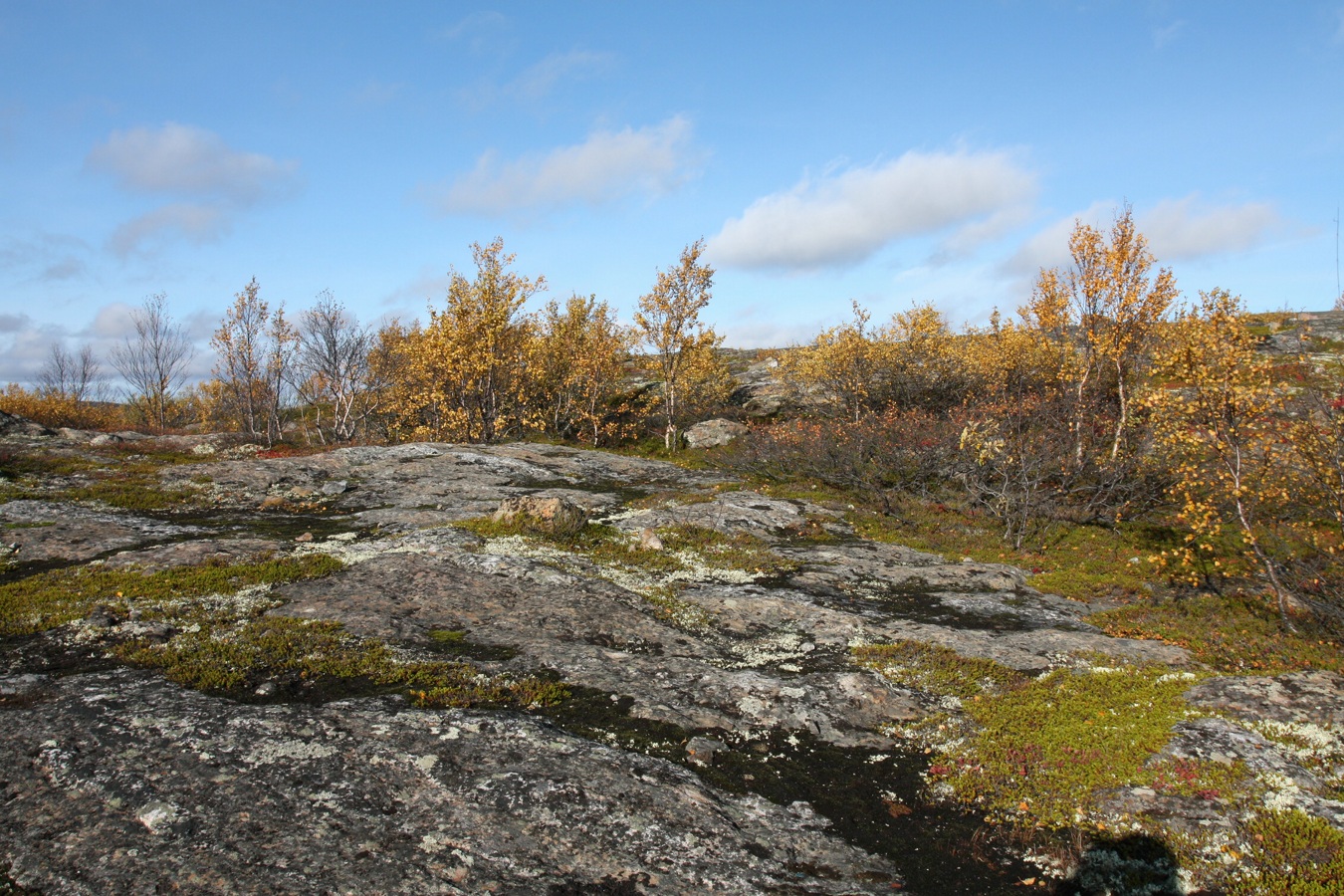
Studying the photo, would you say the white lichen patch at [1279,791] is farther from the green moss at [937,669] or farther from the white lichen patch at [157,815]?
the white lichen patch at [157,815]

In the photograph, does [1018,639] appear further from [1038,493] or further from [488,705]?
[1038,493]

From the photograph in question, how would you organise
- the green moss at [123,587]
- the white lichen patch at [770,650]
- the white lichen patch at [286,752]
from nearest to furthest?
the white lichen patch at [286,752]
the green moss at [123,587]
the white lichen patch at [770,650]

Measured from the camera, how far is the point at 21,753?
714 cm

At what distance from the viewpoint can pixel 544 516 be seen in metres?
20.3

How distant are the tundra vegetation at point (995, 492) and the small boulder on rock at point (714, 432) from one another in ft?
7.62

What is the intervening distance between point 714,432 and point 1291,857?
44.8m

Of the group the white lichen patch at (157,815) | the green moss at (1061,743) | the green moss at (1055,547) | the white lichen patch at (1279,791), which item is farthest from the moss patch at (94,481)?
the white lichen patch at (1279,791)

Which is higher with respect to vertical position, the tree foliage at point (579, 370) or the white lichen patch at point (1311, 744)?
the tree foliage at point (579, 370)

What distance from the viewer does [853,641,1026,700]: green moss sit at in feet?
37.7

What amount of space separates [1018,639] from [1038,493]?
13.8 meters

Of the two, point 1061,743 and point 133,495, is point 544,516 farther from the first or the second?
point 133,495

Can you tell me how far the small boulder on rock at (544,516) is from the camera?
65.8 ft

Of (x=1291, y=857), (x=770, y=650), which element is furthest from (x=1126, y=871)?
(x=770, y=650)

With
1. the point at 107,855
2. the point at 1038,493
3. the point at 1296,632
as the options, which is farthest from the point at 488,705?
the point at 1038,493
